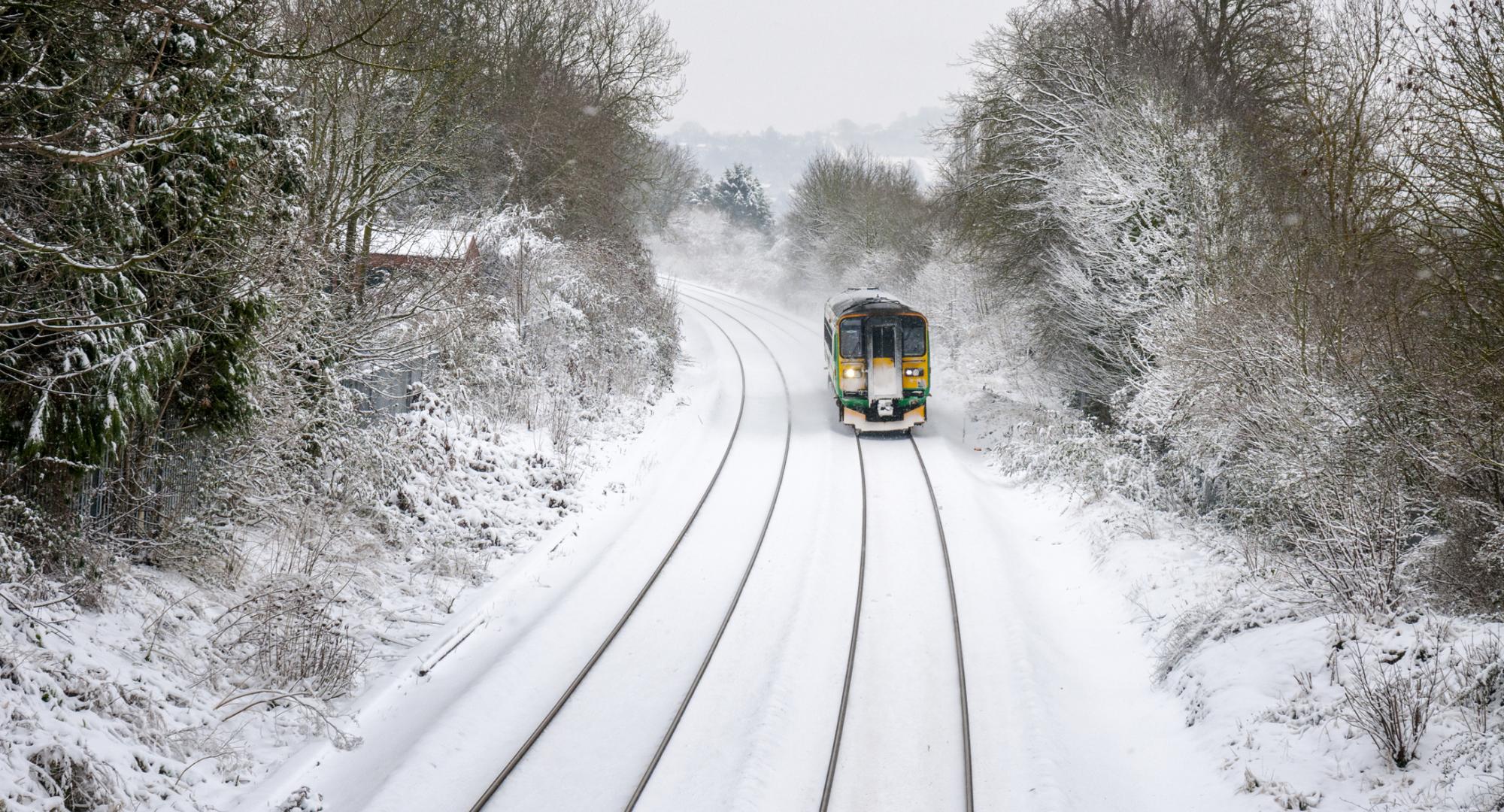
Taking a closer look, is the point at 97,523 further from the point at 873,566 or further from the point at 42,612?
the point at 873,566

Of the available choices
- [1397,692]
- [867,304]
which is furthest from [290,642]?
[867,304]

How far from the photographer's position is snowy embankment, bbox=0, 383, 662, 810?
549 centimetres

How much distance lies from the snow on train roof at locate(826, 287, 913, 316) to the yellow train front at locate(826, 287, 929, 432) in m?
0.04

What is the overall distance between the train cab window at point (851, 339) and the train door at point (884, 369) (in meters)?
0.22

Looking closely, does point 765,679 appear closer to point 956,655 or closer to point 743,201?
point 956,655

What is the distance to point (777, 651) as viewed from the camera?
348 inches

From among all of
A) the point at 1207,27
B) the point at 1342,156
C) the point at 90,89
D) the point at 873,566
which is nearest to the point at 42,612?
the point at 90,89

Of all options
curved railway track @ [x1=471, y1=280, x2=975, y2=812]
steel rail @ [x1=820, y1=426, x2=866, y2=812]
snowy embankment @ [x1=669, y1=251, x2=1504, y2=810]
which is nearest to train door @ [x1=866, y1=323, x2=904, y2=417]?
curved railway track @ [x1=471, y1=280, x2=975, y2=812]

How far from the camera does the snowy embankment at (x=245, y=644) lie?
5492 millimetres

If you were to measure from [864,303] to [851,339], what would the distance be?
0.91 meters

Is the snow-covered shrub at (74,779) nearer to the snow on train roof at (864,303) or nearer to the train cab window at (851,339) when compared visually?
the train cab window at (851,339)

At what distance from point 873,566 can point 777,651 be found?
2760mm

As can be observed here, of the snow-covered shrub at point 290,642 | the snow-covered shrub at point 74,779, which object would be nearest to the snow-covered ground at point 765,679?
the snow-covered shrub at point 74,779

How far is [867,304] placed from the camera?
1830 centimetres
